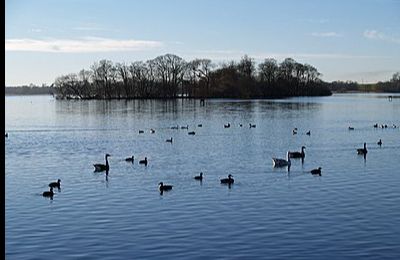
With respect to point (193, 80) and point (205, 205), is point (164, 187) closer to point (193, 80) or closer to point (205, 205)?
point (205, 205)

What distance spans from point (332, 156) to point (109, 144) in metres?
21.0

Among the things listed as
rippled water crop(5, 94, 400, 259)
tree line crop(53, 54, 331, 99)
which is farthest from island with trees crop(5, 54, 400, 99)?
rippled water crop(5, 94, 400, 259)

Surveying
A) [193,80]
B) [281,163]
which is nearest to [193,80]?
[193,80]

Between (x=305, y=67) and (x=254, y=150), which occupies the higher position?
(x=305, y=67)

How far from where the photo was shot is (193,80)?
6693 inches

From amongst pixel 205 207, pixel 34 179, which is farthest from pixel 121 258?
pixel 34 179

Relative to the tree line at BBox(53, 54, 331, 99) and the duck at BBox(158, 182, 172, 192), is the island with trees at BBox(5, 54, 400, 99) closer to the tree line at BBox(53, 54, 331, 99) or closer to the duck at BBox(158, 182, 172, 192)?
the tree line at BBox(53, 54, 331, 99)

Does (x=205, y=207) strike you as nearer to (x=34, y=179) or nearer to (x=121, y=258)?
(x=121, y=258)

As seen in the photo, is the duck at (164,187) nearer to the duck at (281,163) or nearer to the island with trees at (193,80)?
the duck at (281,163)

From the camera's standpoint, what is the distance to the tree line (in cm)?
16025

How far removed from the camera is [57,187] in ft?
84.9

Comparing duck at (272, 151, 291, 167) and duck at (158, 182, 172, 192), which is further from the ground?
duck at (272, 151, 291, 167)

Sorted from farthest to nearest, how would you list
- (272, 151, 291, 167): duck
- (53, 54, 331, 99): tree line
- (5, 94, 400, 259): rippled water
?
(53, 54, 331, 99): tree line
(272, 151, 291, 167): duck
(5, 94, 400, 259): rippled water

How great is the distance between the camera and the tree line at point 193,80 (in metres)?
160
